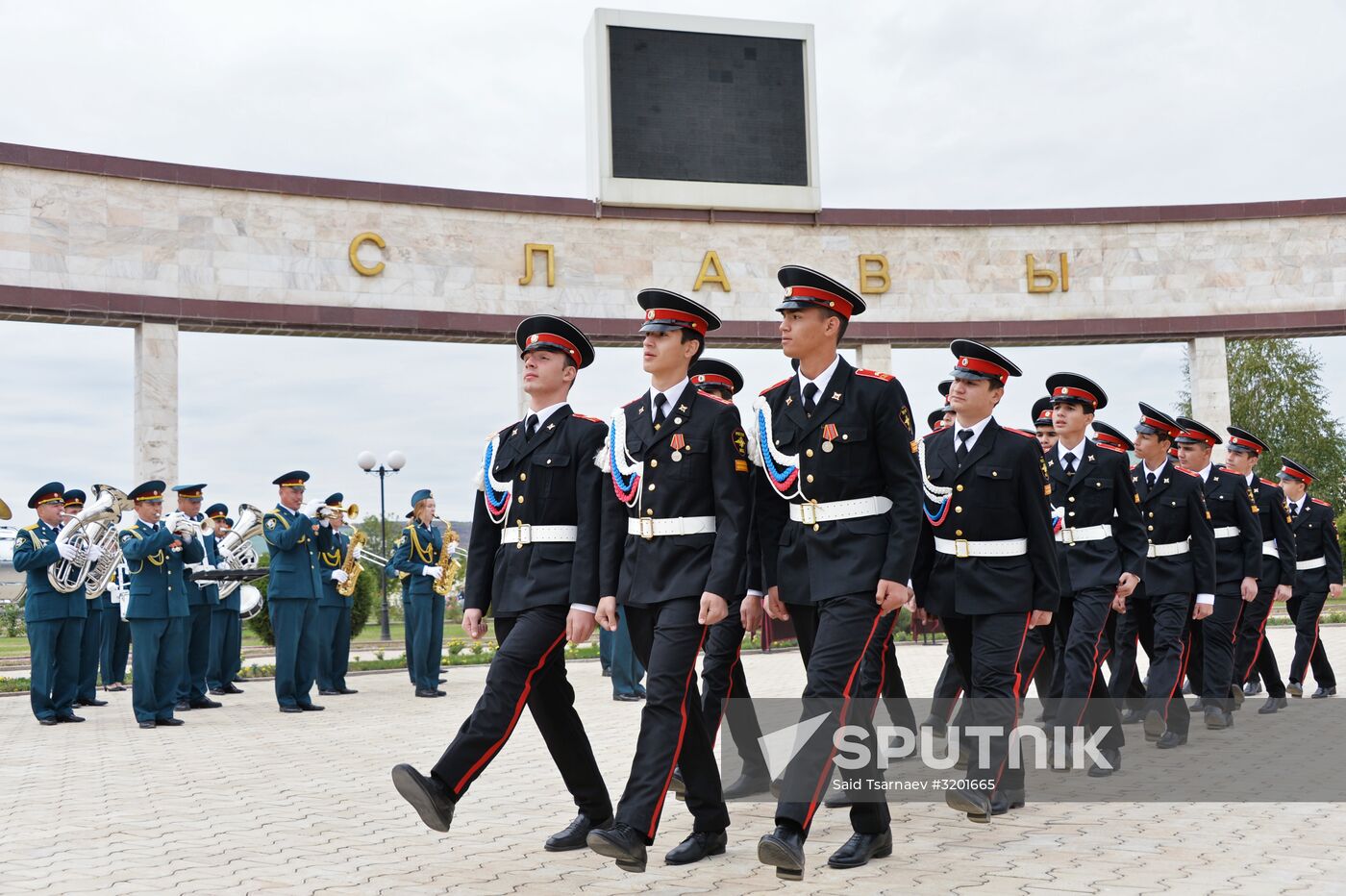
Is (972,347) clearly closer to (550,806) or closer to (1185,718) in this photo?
(550,806)

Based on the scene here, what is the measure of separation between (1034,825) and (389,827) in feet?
9.64

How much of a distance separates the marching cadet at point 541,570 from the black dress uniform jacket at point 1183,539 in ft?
15.6

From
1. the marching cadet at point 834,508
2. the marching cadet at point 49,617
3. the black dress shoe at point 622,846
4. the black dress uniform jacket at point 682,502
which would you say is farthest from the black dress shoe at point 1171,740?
the marching cadet at point 49,617

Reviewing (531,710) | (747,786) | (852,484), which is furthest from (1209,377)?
(531,710)

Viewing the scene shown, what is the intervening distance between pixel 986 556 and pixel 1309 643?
22.7ft

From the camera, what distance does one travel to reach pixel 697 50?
73.2 ft

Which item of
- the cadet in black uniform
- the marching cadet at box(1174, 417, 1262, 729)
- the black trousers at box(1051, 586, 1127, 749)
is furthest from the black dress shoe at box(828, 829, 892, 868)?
the marching cadet at box(1174, 417, 1262, 729)

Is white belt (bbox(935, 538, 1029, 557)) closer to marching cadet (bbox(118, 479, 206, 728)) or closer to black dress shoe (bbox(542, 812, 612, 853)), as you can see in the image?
black dress shoe (bbox(542, 812, 612, 853))

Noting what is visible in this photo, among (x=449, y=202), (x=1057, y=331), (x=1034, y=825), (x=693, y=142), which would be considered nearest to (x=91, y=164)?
(x=449, y=202)

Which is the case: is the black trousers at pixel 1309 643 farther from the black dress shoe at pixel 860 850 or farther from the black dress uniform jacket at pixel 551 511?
the black dress uniform jacket at pixel 551 511

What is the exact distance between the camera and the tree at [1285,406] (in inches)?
2127

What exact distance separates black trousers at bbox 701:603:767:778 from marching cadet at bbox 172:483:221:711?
291 inches

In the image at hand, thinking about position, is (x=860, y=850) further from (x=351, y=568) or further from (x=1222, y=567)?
(x=351, y=568)

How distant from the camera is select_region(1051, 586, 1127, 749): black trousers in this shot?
7.48 metres
